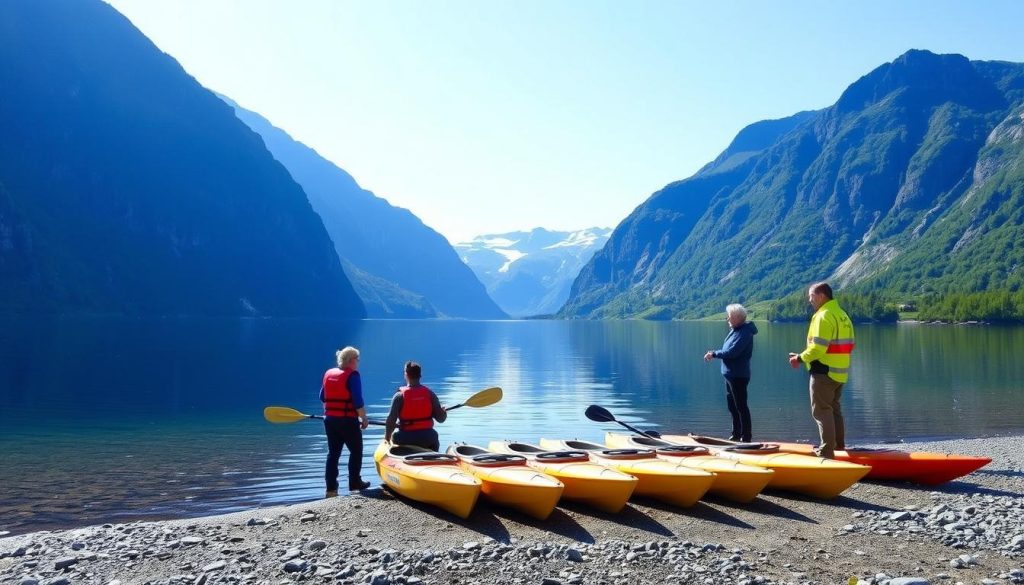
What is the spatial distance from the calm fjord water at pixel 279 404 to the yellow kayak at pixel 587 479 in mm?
6873

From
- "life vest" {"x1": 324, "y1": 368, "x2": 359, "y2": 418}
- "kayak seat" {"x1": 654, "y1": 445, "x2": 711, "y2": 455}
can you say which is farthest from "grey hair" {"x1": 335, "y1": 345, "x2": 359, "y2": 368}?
"kayak seat" {"x1": 654, "y1": 445, "x2": 711, "y2": 455}

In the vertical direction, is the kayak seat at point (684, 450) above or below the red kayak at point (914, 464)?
above

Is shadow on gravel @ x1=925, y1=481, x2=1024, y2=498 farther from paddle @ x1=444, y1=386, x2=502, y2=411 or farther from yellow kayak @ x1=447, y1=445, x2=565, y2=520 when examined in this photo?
paddle @ x1=444, y1=386, x2=502, y2=411

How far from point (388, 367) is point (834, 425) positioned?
48084 millimetres

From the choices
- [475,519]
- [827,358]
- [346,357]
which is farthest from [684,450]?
[346,357]

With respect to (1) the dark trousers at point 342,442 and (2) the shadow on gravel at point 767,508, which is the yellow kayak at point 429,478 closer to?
(1) the dark trousers at point 342,442

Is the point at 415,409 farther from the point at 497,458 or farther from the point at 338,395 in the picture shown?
the point at 497,458

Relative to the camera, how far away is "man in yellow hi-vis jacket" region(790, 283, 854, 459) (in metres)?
14.8

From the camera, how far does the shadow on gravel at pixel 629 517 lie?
41.0 ft

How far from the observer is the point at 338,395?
52.5 feet

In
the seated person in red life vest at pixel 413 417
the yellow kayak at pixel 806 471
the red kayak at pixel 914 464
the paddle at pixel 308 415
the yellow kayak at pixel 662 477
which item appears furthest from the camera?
the paddle at pixel 308 415

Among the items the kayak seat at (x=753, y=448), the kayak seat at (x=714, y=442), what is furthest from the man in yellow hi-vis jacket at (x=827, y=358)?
the kayak seat at (x=714, y=442)

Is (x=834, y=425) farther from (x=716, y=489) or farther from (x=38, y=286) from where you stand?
(x=38, y=286)

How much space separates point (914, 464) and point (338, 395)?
35.7ft
